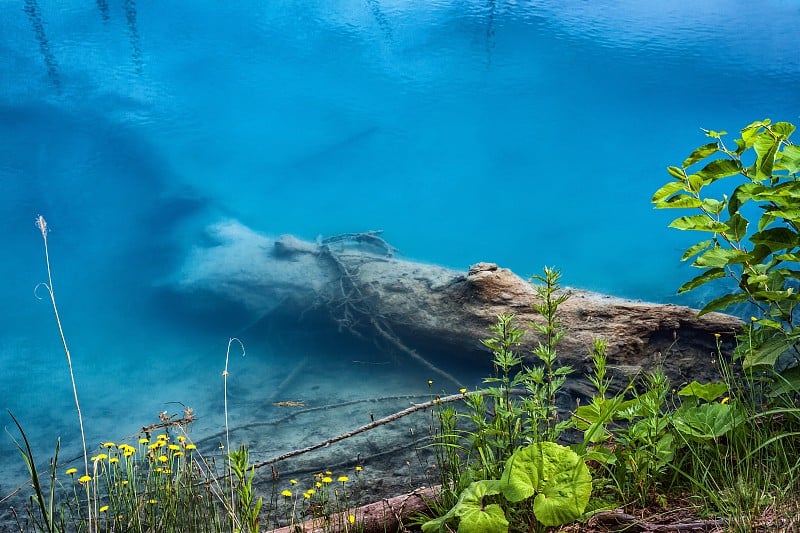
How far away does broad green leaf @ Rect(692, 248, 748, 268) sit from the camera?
1.62 m

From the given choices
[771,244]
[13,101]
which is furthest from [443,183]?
[771,244]

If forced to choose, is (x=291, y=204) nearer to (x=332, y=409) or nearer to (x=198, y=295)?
(x=198, y=295)

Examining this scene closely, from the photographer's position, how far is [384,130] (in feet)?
23.9

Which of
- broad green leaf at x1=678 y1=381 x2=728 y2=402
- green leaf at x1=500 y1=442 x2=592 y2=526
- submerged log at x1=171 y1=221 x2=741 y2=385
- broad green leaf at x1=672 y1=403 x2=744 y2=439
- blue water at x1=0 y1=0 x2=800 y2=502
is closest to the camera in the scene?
green leaf at x1=500 y1=442 x2=592 y2=526

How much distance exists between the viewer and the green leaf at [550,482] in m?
1.27

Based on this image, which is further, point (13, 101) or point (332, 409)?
point (13, 101)

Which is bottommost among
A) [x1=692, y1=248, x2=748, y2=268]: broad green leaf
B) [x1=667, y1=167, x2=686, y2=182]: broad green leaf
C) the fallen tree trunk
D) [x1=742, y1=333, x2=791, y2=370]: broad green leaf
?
the fallen tree trunk

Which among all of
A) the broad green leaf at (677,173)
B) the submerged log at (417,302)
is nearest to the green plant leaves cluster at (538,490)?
the broad green leaf at (677,173)

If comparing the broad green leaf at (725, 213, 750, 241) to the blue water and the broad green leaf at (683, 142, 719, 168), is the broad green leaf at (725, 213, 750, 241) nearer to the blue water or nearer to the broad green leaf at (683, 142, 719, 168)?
the broad green leaf at (683, 142, 719, 168)

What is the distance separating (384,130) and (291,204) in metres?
1.42

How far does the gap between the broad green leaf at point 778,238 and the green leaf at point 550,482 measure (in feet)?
2.28

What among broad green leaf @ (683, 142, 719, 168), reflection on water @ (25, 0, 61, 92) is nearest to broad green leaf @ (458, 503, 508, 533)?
broad green leaf @ (683, 142, 719, 168)

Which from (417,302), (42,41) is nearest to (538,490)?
(417,302)

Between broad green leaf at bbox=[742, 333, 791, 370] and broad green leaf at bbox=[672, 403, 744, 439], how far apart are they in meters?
0.12
